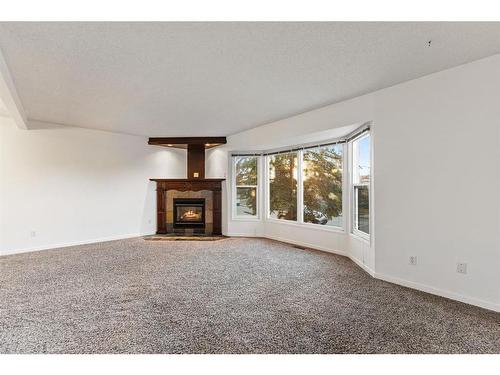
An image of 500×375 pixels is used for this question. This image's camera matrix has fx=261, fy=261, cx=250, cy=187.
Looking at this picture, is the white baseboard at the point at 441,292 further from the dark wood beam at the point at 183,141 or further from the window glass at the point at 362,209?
the dark wood beam at the point at 183,141

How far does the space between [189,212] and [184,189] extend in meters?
0.62

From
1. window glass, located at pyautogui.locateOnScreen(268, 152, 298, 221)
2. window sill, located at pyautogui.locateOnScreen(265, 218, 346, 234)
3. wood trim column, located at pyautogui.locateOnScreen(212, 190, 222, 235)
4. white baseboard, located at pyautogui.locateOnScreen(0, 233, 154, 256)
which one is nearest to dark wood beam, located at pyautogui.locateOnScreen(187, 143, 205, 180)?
wood trim column, located at pyautogui.locateOnScreen(212, 190, 222, 235)

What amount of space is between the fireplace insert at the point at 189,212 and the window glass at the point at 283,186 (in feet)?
5.95

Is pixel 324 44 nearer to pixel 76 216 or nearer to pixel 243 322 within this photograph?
→ pixel 243 322

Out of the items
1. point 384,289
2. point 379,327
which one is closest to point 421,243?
point 384,289

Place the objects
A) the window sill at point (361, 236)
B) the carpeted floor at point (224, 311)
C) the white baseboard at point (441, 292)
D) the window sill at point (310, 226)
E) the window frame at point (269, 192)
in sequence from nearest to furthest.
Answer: the carpeted floor at point (224, 311) < the white baseboard at point (441, 292) < the window sill at point (361, 236) < the window sill at point (310, 226) < the window frame at point (269, 192)

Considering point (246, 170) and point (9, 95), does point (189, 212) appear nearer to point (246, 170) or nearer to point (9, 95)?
point (246, 170)

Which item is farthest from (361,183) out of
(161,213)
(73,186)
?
(73,186)

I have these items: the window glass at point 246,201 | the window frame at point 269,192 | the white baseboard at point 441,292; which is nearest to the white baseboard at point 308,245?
the window frame at point 269,192

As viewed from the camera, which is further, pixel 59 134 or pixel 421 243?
pixel 59 134

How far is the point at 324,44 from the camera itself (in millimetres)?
2369

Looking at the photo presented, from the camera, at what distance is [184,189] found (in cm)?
664

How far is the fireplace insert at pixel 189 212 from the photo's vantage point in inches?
263
